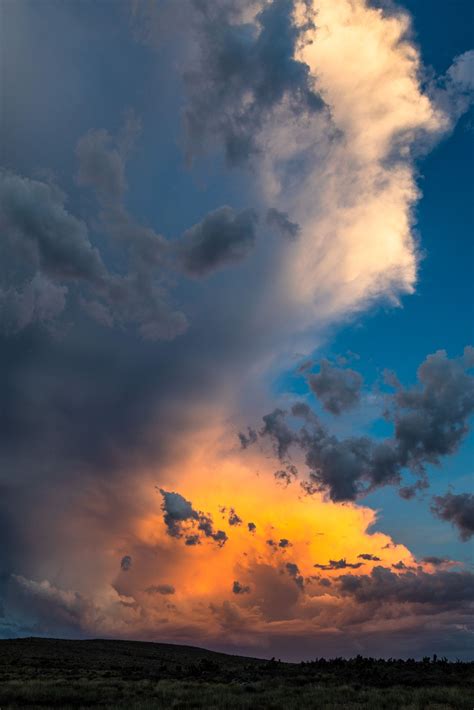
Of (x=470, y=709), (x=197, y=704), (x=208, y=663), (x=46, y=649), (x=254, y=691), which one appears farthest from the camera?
(x=46, y=649)

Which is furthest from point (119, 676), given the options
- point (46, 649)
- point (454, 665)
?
point (46, 649)

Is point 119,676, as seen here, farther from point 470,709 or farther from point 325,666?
point 470,709

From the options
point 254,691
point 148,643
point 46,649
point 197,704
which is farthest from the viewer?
point 148,643

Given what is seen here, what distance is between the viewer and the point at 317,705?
91.1 feet

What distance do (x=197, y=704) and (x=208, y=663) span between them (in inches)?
1094

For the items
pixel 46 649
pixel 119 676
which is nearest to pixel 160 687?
pixel 119 676

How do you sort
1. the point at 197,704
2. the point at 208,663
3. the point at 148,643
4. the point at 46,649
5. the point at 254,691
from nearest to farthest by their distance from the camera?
the point at 197,704
the point at 254,691
the point at 208,663
the point at 46,649
the point at 148,643

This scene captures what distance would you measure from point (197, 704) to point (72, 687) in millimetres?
12105

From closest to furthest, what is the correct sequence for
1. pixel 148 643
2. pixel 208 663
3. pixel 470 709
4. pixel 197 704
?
1. pixel 470 709
2. pixel 197 704
3. pixel 208 663
4. pixel 148 643

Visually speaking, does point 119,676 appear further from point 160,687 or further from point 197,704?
point 197,704

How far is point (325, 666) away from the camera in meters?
50.3

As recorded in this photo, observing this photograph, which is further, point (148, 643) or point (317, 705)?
point (148, 643)

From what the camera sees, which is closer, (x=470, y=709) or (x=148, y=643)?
(x=470, y=709)

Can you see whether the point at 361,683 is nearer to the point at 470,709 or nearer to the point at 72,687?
the point at 470,709
